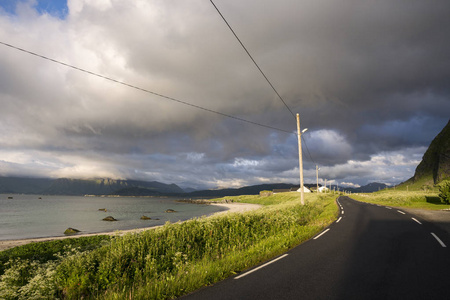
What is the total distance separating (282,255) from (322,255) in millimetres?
1408

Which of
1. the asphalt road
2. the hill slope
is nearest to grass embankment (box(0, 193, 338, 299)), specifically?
the asphalt road

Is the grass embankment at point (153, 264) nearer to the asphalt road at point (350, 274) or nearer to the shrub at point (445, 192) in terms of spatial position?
the asphalt road at point (350, 274)

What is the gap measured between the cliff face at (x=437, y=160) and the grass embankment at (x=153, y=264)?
153730 mm

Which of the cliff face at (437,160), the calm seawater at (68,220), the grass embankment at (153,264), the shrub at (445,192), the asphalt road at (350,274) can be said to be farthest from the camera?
the cliff face at (437,160)

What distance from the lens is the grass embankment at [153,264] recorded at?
240 inches

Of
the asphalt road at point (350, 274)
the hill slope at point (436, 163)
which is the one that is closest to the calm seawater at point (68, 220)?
the asphalt road at point (350, 274)

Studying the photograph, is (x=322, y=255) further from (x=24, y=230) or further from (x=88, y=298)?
(x=24, y=230)

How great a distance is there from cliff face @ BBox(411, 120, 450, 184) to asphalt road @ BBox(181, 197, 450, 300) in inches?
5934

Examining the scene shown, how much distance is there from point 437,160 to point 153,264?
182 metres

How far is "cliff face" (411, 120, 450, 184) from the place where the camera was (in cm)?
12381

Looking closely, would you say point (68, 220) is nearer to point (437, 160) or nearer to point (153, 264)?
point (153, 264)

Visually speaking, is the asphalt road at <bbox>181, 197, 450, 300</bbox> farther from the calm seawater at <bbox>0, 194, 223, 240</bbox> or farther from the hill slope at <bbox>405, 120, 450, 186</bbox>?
the hill slope at <bbox>405, 120, 450, 186</bbox>

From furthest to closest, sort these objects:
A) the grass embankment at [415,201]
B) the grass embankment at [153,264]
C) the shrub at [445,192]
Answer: the shrub at [445,192], the grass embankment at [415,201], the grass embankment at [153,264]

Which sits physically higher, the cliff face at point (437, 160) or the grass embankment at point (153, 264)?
the cliff face at point (437, 160)
